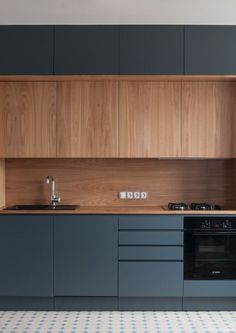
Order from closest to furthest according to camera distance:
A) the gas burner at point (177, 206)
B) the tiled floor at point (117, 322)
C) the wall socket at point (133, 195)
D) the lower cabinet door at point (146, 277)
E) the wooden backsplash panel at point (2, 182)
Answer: the tiled floor at point (117, 322) < the lower cabinet door at point (146, 277) < the gas burner at point (177, 206) < the wooden backsplash panel at point (2, 182) < the wall socket at point (133, 195)

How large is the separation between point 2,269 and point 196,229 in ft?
5.64

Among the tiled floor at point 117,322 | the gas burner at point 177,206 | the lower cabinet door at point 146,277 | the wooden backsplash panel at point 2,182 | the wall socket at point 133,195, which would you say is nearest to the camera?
the tiled floor at point 117,322

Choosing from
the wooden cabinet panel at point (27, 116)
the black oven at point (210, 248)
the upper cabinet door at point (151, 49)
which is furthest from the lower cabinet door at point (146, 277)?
the upper cabinet door at point (151, 49)

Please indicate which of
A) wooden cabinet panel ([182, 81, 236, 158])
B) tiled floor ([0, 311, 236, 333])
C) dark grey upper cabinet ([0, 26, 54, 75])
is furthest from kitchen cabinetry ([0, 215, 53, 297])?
wooden cabinet panel ([182, 81, 236, 158])

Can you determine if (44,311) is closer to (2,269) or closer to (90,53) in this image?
(2,269)

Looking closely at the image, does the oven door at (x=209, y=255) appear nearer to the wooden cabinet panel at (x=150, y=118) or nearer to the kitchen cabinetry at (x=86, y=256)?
the kitchen cabinetry at (x=86, y=256)

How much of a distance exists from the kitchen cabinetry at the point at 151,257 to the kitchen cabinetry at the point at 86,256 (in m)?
0.09

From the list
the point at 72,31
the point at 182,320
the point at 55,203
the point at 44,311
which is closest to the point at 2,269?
the point at 44,311

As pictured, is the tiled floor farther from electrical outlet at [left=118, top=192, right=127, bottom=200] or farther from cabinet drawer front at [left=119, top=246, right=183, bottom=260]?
electrical outlet at [left=118, top=192, right=127, bottom=200]

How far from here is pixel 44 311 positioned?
375cm

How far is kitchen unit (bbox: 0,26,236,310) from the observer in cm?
371

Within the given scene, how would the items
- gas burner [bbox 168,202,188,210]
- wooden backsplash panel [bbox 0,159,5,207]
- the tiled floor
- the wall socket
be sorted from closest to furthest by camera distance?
the tiled floor
gas burner [bbox 168,202,188,210]
wooden backsplash panel [bbox 0,159,5,207]
the wall socket

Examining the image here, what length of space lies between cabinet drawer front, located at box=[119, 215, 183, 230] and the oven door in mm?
138

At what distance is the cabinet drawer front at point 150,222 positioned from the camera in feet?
12.2
